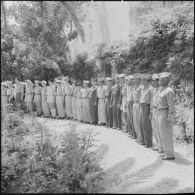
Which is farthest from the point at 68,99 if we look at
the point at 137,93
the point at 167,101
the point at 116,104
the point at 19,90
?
the point at 167,101

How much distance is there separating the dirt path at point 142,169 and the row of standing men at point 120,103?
368 millimetres

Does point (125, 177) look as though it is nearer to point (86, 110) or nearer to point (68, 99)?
point (86, 110)

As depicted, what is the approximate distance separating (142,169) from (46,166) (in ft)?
6.77

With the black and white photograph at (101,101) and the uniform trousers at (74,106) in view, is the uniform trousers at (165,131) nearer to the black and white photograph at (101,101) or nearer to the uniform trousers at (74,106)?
the black and white photograph at (101,101)

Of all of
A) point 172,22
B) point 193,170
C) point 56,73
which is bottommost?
point 193,170

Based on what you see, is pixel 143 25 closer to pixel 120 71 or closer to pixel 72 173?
pixel 120 71

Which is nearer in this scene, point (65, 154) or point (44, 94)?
point (65, 154)

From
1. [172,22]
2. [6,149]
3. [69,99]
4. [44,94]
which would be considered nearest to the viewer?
[6,149]

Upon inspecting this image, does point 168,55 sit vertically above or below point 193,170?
above

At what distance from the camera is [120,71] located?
53.8 feet

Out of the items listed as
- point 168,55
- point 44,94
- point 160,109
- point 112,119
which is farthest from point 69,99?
point 160,109

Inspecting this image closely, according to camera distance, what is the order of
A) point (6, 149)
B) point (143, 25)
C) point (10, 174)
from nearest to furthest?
1. point (10, 174)
2. point (6, 149)
3. point (143, 25)

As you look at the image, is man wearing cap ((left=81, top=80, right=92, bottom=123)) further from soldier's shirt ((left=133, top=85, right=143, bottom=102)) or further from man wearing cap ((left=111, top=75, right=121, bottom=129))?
soldier's shirt ((left=133, top=85, right=143, bottom=102))

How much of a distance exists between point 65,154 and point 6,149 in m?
1.02
